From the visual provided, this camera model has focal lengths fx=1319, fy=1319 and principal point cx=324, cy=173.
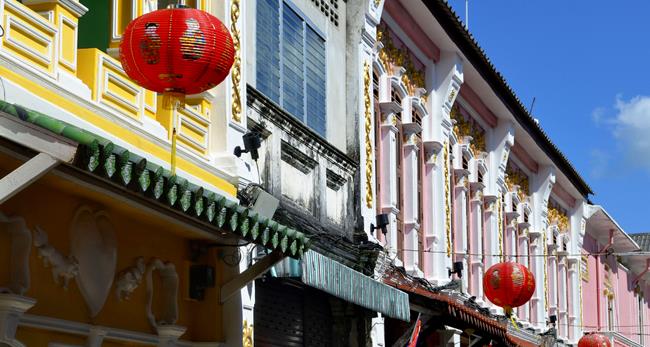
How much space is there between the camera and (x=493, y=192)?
26328mm

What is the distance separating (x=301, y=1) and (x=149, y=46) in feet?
20.4

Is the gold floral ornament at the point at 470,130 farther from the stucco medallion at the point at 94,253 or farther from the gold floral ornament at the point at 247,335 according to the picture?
the stucco medallion at the point at 94,253

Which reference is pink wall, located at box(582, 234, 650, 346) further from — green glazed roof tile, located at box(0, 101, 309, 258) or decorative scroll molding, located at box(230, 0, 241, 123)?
green glazed roof tile, located at box(0, 101, 309, 258)

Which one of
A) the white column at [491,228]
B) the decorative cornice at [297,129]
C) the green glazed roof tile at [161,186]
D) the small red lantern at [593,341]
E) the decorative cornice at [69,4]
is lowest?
the green glazed roof tile at [161,186]

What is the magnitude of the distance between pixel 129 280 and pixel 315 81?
5.47 m

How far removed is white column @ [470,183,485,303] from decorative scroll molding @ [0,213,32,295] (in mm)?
15702

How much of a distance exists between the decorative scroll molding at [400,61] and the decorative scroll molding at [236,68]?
20.2 feet

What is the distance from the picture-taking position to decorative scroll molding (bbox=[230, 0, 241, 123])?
41.4ft

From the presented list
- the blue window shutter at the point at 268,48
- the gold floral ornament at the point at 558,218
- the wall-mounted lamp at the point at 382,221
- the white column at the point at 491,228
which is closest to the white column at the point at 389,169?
the wall-mounted lamp at the point at 382,221

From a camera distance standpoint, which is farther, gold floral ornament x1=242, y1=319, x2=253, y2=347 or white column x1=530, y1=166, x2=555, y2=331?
white column x1=530, y1=166, x2=555, y2=331

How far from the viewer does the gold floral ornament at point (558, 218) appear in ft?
107

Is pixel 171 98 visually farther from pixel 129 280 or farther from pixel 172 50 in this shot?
pixel 129 280

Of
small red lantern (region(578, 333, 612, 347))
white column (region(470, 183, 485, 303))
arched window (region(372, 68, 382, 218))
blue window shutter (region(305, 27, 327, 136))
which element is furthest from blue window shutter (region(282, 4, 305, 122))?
small red lantern (region(578, 333, 612, 347))

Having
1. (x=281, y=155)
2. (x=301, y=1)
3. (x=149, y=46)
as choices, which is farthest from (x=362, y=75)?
(x=149, y=46)
